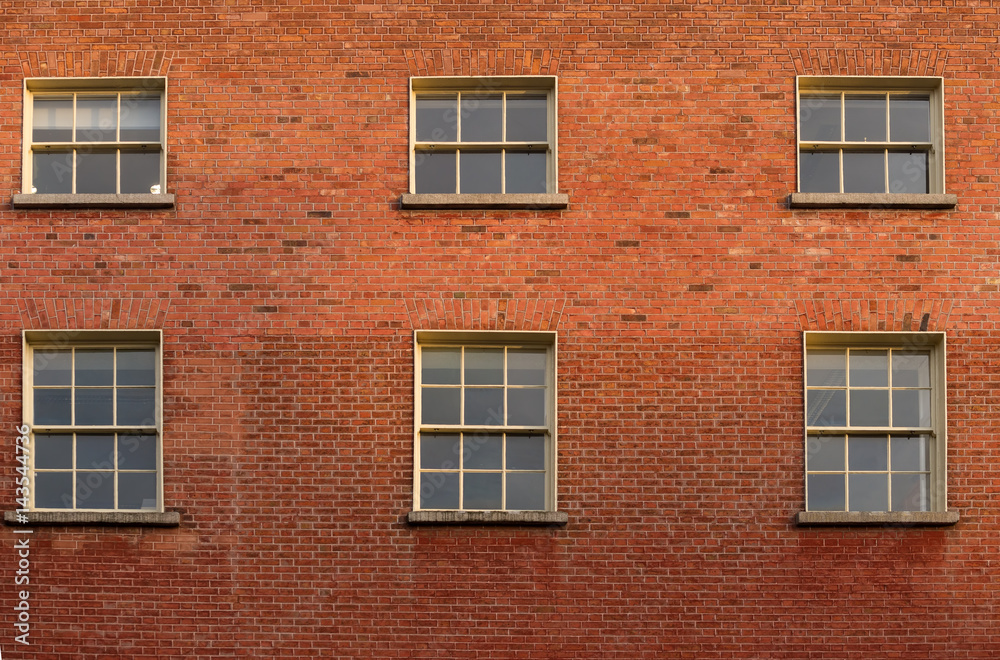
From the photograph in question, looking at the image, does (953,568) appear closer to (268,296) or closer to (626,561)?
(626,561)

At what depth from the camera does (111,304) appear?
31.5 ft

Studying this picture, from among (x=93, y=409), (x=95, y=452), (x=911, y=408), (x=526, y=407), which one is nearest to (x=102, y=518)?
(x=95, y=452)

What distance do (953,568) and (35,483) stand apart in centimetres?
938

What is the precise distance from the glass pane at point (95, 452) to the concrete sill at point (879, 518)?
7.07m

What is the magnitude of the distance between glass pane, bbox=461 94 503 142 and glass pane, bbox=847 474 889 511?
5.20 m

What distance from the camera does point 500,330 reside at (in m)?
9.54

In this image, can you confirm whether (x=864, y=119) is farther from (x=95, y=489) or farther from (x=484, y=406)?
(x=95, y=489)

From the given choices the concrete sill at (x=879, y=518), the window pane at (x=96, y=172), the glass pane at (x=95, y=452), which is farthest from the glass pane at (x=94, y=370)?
the concrete sill at (x=879, y=518)

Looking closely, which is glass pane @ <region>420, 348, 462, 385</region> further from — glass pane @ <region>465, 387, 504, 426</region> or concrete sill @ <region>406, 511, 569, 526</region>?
concrete sill @ <region>406, 511, 569, 526</region>

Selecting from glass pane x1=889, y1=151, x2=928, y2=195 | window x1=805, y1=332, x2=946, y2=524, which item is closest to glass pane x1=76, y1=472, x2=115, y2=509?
window x1=805, y1=332, x2=946, y2=524

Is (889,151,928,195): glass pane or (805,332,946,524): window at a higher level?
(889,151,928,195): glass pane

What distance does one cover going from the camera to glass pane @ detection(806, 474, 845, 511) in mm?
9594

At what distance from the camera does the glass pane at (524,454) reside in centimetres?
966

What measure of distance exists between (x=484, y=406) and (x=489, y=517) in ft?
3.79
